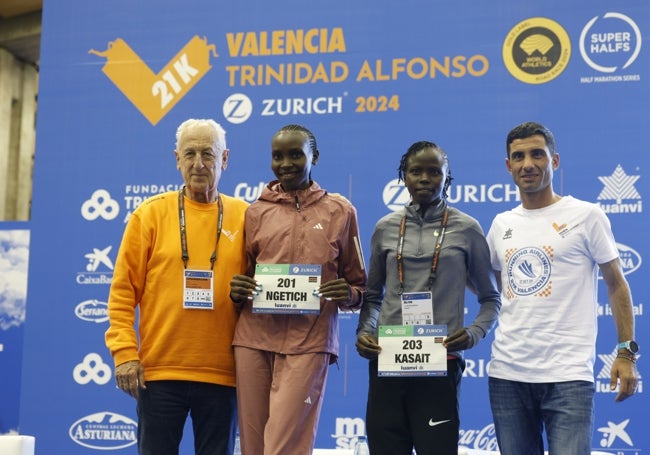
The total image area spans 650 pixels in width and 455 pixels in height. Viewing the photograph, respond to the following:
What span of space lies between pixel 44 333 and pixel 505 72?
351 centimetres

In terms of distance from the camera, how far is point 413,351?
2.53m

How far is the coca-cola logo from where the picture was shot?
4711mm

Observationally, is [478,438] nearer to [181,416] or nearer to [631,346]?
[631,346]

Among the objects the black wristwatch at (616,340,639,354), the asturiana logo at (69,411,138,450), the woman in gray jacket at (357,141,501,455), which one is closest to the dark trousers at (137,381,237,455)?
the woman in gray jacket at (357,141,501,455)

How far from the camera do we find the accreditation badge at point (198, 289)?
2770 millimetres

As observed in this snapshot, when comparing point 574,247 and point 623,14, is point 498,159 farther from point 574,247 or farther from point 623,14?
point 574,247

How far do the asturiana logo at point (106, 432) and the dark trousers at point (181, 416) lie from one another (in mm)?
2569

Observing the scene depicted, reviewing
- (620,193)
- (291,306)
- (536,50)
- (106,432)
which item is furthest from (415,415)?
(106,432)

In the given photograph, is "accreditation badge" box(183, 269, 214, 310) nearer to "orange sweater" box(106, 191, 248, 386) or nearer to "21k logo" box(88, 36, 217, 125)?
"orange sweater" box(106, 191, 248, 386)

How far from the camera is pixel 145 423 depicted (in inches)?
107

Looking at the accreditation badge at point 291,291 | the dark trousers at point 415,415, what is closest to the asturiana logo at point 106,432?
the accreditation badge at point 291,291

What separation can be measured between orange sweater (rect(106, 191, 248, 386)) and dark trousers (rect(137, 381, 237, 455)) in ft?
0.14

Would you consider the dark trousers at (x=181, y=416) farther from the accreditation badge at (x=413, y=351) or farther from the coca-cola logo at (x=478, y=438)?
the coca-cola logo at (x=478, y=438)

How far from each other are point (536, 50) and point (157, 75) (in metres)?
2.54
